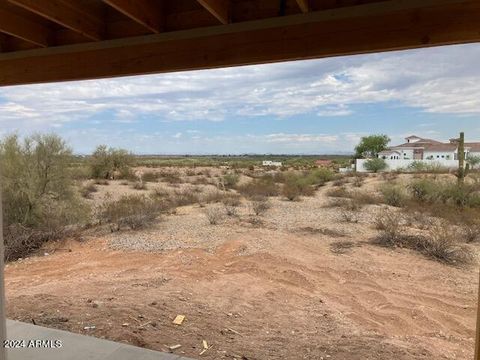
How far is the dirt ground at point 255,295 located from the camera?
342cm

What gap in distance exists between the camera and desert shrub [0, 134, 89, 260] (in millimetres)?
7344

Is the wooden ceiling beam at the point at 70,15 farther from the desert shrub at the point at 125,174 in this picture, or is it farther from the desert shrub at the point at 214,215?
the desert shrub at the point at 125,174

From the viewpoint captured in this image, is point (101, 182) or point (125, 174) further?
point (125, 174)

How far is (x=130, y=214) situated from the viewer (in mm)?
9391

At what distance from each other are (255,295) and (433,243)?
3873 mm

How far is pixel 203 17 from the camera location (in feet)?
7.61

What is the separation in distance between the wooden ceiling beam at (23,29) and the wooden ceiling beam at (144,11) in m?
0.94

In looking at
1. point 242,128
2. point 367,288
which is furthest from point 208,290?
point 242,128

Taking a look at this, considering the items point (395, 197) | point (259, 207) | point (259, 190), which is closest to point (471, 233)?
point (395, 197)

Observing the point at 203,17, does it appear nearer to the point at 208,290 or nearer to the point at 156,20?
the point at 156,20

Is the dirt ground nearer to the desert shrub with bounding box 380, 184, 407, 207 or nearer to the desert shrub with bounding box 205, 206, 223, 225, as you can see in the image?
the desert shrub with bounding box 205, 206, 223, 225

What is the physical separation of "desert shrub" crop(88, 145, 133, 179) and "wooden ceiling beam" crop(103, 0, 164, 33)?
18.5 meters

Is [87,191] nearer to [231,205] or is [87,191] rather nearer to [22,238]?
[231,205]

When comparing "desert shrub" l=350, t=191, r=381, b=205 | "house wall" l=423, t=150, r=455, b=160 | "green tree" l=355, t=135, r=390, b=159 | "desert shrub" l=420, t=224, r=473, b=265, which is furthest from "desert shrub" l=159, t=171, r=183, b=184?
"green tree" l=355, t=135, r=390, b=159
